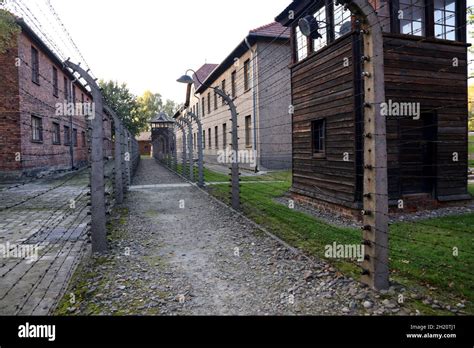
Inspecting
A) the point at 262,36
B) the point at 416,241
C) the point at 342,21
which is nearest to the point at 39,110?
the point at 262,36

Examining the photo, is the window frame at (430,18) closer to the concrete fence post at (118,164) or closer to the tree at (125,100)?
the concrete fence post at (118,164)

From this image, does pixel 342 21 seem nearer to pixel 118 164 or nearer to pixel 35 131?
pixel 118 164

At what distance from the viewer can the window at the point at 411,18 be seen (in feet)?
26.1

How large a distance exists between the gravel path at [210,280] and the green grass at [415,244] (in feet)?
1.59

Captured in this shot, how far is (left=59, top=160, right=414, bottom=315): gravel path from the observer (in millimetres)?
3615

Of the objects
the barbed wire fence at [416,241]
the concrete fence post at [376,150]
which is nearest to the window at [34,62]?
the barbed wire fence at [416,241]

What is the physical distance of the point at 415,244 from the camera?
5520mm

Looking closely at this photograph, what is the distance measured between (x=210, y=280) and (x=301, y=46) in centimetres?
A: 807

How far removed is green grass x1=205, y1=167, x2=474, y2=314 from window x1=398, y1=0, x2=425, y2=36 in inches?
172

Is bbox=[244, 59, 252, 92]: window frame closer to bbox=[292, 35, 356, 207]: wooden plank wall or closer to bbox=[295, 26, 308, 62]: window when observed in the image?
bbox=[295, 26, 308, 62]: window

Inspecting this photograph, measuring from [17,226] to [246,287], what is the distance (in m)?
5.54

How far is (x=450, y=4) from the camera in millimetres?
8555

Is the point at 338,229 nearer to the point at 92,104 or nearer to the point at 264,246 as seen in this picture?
the point at 264,246

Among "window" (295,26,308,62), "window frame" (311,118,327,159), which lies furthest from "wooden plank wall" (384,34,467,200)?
"window" (295,26,308,62)
